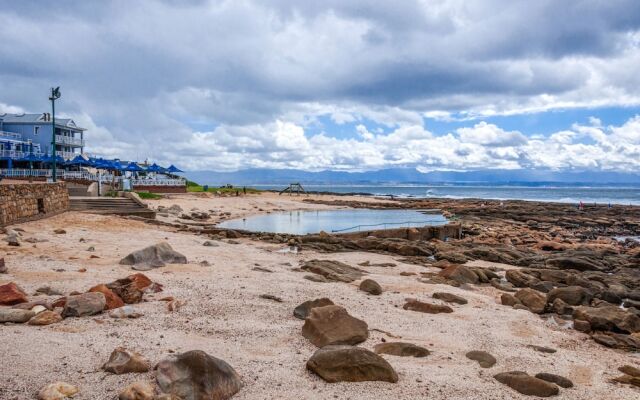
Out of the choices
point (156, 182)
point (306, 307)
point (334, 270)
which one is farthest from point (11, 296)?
point (156, 182)

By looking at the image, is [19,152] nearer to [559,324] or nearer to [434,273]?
[434,273]

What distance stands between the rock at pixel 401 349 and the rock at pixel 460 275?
7.59 meters

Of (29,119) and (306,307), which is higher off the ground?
(29,119)

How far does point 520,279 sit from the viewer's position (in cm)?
1581

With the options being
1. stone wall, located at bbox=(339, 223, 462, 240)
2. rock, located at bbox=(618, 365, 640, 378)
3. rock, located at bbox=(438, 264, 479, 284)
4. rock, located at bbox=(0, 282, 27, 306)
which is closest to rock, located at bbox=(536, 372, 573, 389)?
rock, located at bbox=(618, 365, 640, 378)

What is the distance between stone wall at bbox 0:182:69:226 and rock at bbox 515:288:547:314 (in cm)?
1743

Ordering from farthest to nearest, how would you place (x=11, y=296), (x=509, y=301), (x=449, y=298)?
1. (x=509, y=301)
2. (x=449, y=298)
3. (x=11, y=296)

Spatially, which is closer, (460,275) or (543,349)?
(543,349)

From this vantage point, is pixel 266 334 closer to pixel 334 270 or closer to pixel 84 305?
pixel 84 305

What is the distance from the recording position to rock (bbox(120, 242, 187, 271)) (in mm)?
13103

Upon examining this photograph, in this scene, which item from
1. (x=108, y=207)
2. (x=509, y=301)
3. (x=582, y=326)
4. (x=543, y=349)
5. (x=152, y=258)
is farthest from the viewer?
(x=108, y=207)

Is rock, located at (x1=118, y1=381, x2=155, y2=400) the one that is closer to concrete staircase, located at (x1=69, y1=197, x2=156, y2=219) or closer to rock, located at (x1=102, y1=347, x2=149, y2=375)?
rock, located at (x1=102, y1=347, x2=149, y2=375)

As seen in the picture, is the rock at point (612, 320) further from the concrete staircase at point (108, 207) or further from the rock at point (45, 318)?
the concrete staircase at point (108, 207)

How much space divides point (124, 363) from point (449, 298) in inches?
324
